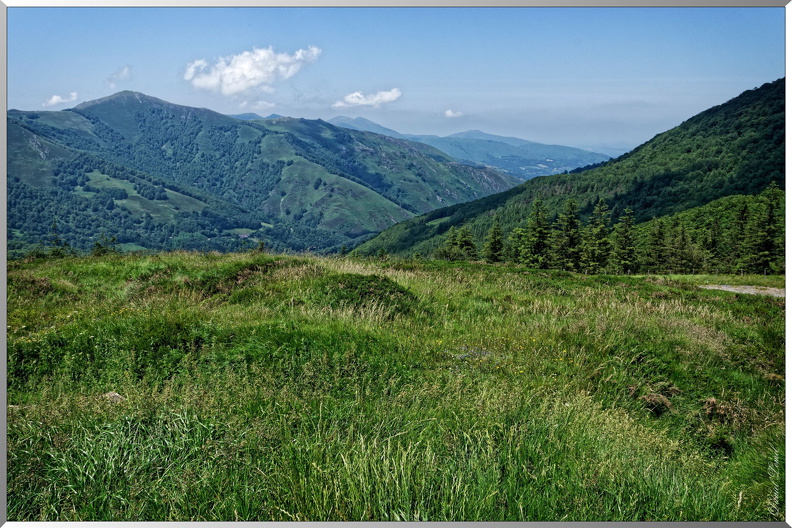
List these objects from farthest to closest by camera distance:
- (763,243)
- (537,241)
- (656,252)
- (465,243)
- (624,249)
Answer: (465,243) < (624,249) < (656,252) < (537,241) < (763,243)

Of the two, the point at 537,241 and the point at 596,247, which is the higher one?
the point at 537,241

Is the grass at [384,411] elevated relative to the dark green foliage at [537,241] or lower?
lower

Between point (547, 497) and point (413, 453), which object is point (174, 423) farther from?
point (547, 497)

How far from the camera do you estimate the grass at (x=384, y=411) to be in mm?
3062

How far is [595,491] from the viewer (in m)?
3.25

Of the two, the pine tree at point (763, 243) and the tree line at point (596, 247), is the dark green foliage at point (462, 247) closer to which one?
the tree line at point (596, 247)

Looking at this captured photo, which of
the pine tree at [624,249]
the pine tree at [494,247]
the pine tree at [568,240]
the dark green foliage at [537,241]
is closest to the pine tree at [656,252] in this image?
the pine tree at [624,249]

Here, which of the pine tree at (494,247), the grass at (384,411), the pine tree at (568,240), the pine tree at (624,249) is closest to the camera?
the grass at (384,411)

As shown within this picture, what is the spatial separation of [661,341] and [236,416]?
23.8ft

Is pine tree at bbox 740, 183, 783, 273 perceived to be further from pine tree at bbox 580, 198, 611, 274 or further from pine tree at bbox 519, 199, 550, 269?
pine tree at bbox 580, 198, 611, 274

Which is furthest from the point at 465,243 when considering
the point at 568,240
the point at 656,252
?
Answer: the point at 656,252

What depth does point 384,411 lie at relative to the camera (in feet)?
13.7

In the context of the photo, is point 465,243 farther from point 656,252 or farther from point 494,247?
point 656,252

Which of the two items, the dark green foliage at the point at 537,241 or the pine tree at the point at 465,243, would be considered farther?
the pine tree at the point at 465,243
